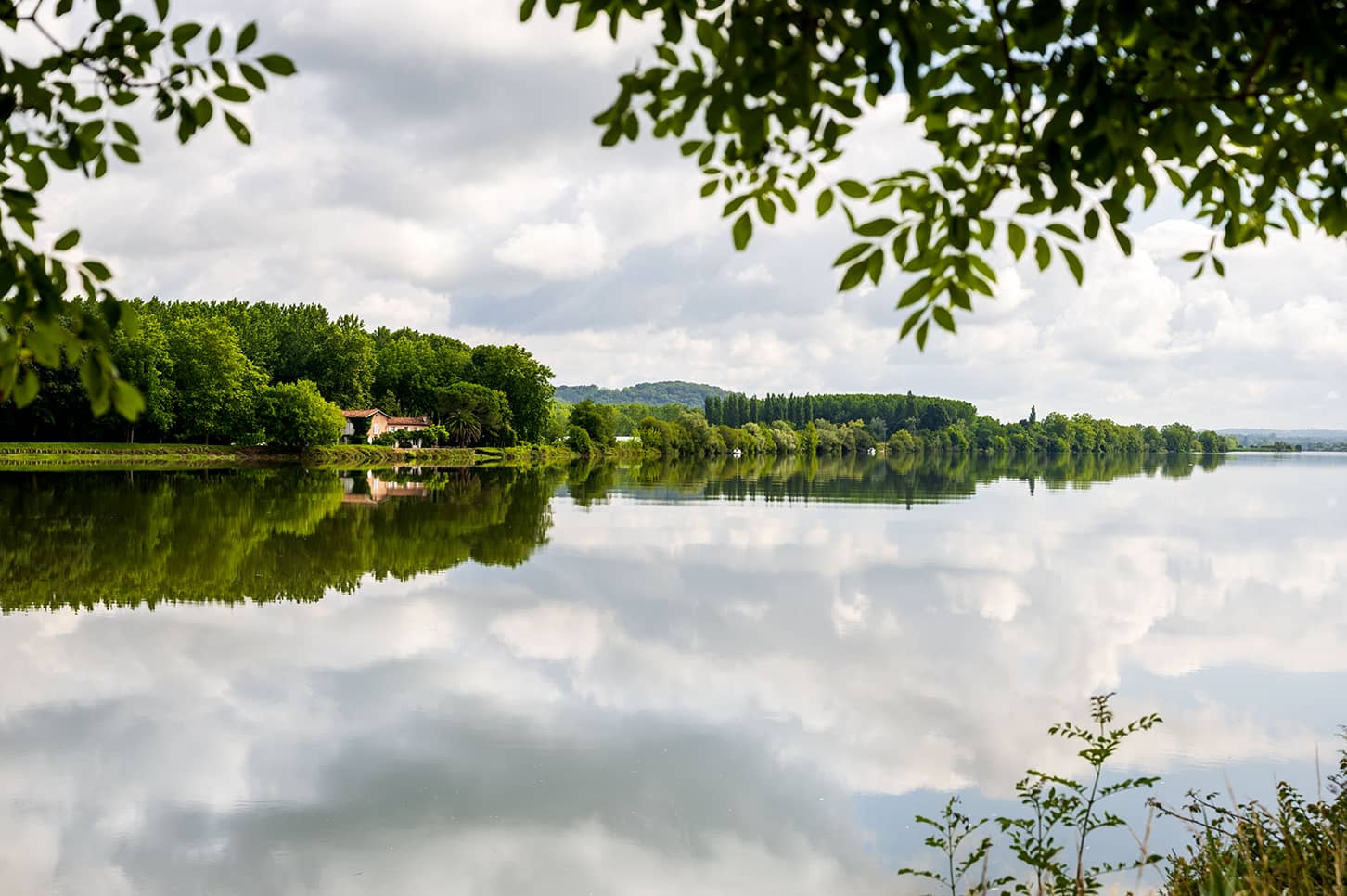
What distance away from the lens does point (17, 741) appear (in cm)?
876

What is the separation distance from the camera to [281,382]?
260ft

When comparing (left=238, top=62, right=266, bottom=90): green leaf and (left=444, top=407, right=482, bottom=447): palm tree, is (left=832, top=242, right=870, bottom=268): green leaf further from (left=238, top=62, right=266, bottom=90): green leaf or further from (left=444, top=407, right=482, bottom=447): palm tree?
(left=444, top=407, right=482, bottom=447): palm tree

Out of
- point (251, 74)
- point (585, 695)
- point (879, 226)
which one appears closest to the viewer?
point (879, 226)

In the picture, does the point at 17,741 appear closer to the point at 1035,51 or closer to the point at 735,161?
the point at 735,161

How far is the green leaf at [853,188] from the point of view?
9.77 ft

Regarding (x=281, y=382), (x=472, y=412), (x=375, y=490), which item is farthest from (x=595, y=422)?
(x=375, y=490)

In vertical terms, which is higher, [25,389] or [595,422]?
[595,422]

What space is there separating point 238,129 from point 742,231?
181cm

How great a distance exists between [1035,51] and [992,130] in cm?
35

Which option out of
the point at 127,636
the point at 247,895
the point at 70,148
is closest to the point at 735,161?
the point at 70,148

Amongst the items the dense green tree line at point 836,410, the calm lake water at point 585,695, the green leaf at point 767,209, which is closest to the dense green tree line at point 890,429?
the dense green tree line at point 836,410

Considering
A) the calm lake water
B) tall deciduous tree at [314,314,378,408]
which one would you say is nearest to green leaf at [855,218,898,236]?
the calm lake water

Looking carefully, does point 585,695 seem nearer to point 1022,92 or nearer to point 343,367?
point 1022,92

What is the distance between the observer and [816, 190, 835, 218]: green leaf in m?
3.10
